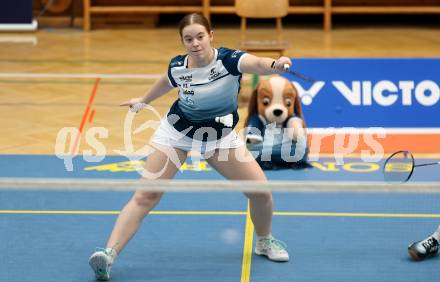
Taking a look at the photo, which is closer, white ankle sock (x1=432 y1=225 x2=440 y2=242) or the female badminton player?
the female badminton player

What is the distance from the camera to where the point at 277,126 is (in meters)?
8.13

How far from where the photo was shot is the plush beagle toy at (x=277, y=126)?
7.98 metres

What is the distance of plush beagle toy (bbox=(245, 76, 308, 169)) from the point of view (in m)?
7.98

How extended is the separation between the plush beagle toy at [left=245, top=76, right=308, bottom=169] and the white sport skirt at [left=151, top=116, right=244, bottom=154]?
224cm

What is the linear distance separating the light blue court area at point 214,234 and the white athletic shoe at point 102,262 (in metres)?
0.15

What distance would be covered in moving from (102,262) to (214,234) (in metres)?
1.14

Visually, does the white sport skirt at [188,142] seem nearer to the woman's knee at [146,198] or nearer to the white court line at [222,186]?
the woman's knee at [146,198]

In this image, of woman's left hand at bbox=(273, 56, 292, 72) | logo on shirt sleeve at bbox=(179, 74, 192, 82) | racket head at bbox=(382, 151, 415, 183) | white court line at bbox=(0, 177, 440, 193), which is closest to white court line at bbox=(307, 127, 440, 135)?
racket head at bbox=(382, 151, 415, 183)

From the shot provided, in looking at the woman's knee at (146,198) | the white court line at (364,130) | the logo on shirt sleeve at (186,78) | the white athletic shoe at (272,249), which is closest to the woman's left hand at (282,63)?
the logo on shirt sleeve at (186,78)

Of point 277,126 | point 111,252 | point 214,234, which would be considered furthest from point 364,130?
point 111,252

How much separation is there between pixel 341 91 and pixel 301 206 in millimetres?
1851

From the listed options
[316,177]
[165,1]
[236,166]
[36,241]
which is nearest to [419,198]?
[316,177]

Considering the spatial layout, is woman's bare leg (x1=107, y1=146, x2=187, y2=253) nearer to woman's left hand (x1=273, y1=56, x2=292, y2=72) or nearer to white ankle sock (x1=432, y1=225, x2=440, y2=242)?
woman's left hand (x1=273, y1=56, x2=292, y2=72)

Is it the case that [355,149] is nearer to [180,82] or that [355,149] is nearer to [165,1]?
[180,82]
